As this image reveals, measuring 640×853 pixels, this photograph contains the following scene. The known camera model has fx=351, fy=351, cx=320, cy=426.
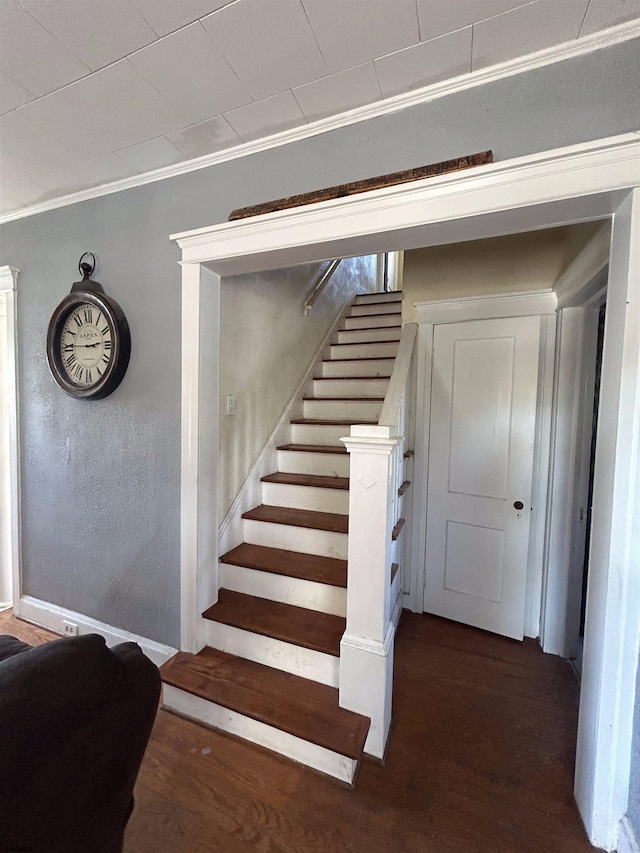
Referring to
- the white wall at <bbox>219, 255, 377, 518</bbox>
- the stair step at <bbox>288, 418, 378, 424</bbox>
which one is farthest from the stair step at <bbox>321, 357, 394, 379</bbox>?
the stair step at <bbox>288, 418, 378, 424</bbox>

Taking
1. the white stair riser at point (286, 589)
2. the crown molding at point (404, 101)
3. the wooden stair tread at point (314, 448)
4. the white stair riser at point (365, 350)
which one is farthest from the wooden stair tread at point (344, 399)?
the crown molding at point (404, 101)

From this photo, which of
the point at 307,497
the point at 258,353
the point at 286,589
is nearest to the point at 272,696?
the point at 286,589

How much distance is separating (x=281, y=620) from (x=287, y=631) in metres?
0.08

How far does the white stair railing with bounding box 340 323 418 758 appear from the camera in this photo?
135cm

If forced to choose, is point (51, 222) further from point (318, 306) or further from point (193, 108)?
point (318, 306)

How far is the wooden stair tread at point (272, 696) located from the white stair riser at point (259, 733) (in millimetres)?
66

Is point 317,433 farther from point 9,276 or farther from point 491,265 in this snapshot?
point 9,276

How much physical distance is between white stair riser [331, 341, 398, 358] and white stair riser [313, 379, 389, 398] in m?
0.33

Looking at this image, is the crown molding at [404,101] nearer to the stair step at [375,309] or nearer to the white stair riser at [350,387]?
the white stair riser at [350,387]

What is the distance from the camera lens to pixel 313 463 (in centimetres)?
245

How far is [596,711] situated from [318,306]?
2.91 m

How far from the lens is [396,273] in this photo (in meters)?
5.82

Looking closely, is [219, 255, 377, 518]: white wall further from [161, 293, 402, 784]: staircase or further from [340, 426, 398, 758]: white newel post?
[340, 426, 398, 758]: white newel post

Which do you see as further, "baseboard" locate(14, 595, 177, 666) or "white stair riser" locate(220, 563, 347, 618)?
"baseboard" locate(14, 595, 177, 666)
